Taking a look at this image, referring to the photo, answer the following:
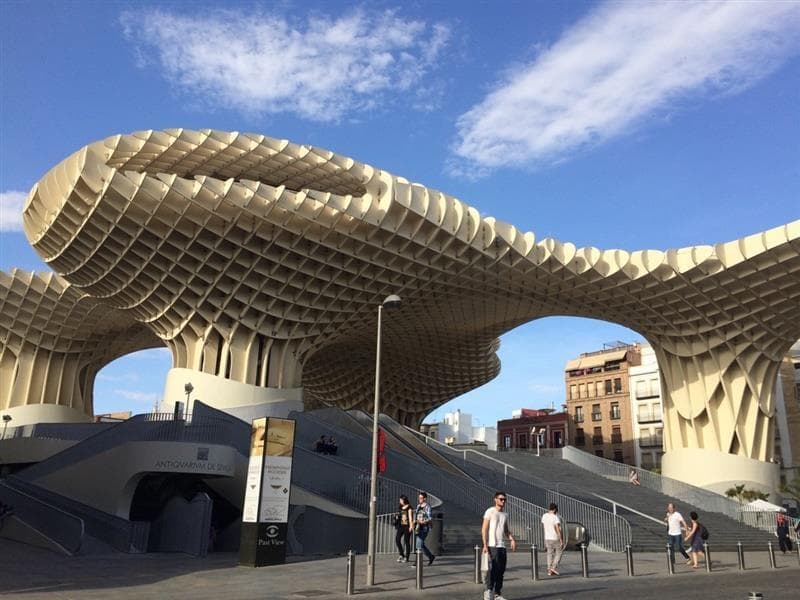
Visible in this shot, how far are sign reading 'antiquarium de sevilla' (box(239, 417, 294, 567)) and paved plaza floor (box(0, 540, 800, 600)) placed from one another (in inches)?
20.5

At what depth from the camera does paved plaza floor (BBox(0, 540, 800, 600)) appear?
1186 centimetres

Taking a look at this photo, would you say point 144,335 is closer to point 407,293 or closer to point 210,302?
point 210,302

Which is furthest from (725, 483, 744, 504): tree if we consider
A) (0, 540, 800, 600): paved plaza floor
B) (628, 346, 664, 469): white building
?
(628, 346, 664, 469): white building

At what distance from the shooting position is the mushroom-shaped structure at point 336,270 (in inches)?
1214

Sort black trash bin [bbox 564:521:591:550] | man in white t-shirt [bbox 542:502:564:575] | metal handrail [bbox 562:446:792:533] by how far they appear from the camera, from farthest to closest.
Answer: metal handrail [bbox 562:446:792:533], black trash bin [bbox 564:521:591:550], man in white t-shirt [bbox 542:502:564:575]

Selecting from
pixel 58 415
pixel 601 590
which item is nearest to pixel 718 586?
pixel 601 590

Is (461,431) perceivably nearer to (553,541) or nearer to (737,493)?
(737,493)

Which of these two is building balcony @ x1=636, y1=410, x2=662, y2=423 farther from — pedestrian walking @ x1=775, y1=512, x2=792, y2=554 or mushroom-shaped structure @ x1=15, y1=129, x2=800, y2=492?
pedestrian walking @ x1=775, y1=512, x2=792, y2=554

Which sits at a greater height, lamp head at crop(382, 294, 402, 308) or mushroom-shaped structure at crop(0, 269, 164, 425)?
mushroom-shaped structure at crop(0, 269, 164, 425)

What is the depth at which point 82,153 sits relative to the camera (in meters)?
28.8

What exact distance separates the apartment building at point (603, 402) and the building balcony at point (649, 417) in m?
1.37

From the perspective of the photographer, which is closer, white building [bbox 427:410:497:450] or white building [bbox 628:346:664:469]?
white building [bbox 628:346:664:469]

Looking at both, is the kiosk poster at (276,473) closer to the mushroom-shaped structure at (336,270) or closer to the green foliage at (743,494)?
the mushroom-shaped structure at (336,270)

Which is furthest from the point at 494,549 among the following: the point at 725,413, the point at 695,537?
the point at 725,413
